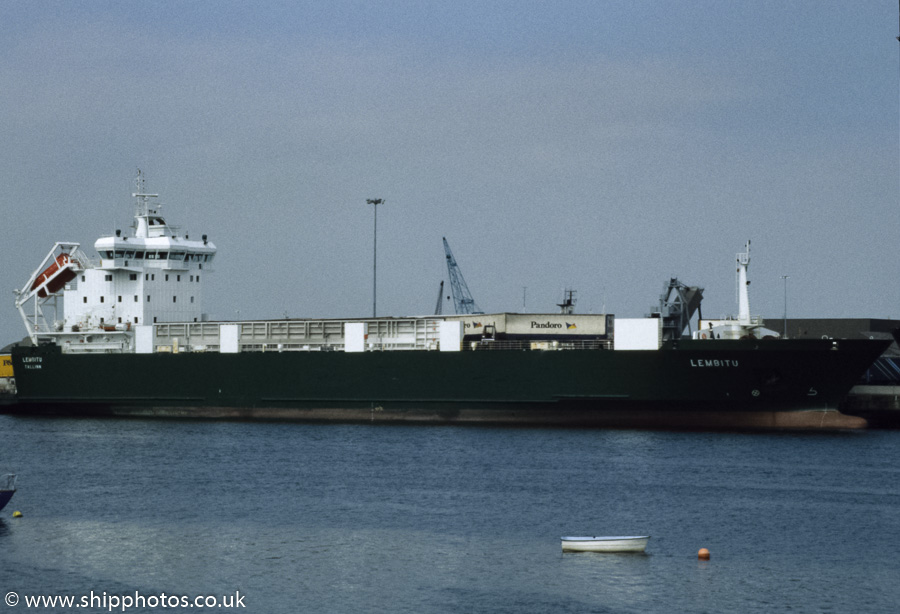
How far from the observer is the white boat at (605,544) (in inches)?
914

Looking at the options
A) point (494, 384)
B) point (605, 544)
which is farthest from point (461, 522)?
point (494, 384)

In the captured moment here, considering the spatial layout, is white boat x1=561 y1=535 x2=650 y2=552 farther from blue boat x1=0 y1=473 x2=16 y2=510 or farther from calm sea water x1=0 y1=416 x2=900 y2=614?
blue boat x1=0 y1=473 x2=16 y2=510

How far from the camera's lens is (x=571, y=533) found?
25.1m

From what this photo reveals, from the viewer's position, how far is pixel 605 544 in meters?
23.3

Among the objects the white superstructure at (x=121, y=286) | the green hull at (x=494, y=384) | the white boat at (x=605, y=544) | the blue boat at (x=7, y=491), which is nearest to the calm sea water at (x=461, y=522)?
the white boat at (x=605, y=544)

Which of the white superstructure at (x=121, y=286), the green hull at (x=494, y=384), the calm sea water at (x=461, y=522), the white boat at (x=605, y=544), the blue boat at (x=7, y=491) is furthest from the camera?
the white superstructure at (x=121, y=286)

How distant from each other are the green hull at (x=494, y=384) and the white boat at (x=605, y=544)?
21.0m

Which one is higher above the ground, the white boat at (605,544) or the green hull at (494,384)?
the green hull at (494,384)

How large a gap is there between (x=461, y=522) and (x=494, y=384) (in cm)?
2016

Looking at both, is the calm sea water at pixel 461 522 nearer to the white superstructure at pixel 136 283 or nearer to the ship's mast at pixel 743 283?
the ship's mast at pixel 743 283

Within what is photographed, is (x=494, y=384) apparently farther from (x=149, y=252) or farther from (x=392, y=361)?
(x=149, y=252)

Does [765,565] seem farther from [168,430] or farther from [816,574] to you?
[168,430]

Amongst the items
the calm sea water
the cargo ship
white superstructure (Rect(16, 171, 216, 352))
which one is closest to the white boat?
the calm sea water

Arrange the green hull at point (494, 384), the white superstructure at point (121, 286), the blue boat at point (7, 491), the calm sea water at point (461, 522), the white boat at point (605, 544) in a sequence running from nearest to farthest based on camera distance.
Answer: the calm sea water at point (461, 522), the white boat at point (605, 544), the blue boat at point (7, 491), the green hull at point (494, 384), the white superstructure at point (121, 286)
